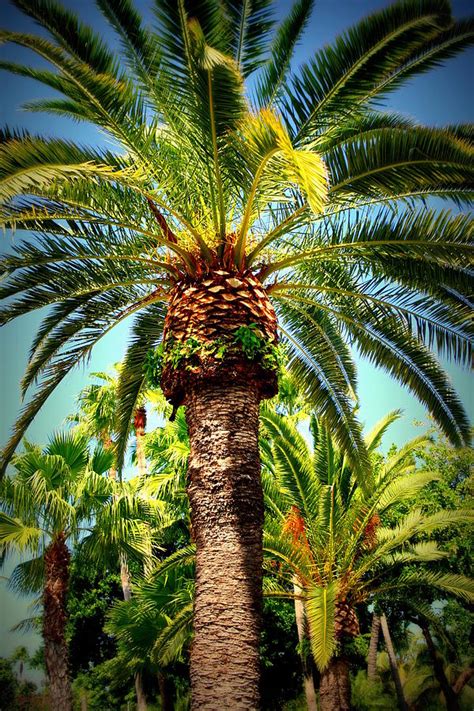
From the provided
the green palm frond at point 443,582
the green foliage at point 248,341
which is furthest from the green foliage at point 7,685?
the green foliage at point 248,341

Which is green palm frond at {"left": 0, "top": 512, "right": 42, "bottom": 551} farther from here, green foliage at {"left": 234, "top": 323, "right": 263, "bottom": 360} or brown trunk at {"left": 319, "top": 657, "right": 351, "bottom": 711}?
green foliage at {"left": 234, "top": 323, "right": 263, "bottom": 360}

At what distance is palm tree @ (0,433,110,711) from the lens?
11.3m

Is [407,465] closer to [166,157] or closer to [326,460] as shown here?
[326,460]

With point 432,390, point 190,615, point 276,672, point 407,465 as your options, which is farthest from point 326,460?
point 276,672

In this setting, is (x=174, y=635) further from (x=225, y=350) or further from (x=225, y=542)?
(x=225, y=350)

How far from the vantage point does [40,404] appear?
7.05 meters

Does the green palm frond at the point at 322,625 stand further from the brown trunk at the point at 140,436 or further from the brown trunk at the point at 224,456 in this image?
the brown trunk at the point at 140,436

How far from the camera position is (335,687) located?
40.0 ft

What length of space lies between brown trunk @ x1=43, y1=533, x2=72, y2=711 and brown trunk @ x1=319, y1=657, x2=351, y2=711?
17.5 ft

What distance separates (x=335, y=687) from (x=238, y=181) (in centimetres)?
1109

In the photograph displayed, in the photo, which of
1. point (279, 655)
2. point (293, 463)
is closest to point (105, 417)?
point (293, 463)

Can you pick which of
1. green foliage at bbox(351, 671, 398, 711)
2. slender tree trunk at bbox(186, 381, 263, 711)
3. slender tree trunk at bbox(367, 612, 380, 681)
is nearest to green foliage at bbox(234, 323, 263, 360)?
slender tree trunk at bbox(186, 381, 263, 711)

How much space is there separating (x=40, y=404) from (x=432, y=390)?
5.16 metres

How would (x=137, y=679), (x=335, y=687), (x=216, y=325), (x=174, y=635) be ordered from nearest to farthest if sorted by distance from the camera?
(x=216, y=325)
(x=335, y=687)
(x=174, y=635)
(x=137, y=679)
